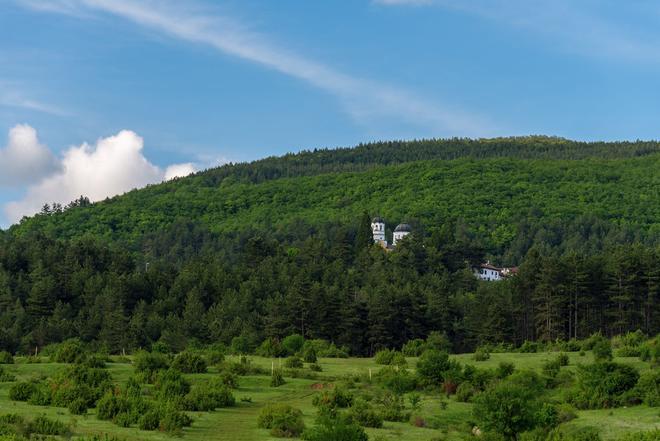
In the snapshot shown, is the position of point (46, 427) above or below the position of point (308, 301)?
below

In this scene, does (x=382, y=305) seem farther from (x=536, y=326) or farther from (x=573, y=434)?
(x=573, y=434)

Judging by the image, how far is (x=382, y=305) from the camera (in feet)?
282

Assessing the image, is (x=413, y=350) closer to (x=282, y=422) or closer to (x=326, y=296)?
(x=326, y=296)

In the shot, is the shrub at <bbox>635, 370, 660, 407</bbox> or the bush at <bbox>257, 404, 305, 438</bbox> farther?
the shrub at <bbox>635, 370, 660, 407</bbox>

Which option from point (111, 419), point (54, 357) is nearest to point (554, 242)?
point (54, 357)

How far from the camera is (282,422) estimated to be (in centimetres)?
3788

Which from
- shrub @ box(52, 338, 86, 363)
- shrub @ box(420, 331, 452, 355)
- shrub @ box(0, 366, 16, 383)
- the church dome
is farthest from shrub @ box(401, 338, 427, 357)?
the church dome

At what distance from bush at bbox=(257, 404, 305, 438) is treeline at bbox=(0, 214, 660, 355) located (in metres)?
39.6

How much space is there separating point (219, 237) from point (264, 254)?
67094 millimetres

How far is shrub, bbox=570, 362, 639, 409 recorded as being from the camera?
46.5 metres

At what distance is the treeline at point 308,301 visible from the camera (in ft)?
282

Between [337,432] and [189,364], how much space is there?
22.4 metres

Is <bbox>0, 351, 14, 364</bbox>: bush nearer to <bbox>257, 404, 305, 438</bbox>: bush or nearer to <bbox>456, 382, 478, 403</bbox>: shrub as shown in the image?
<bbox>257, 404, 305, 438</bbox>: bush

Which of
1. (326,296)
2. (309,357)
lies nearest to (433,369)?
(309,357)
